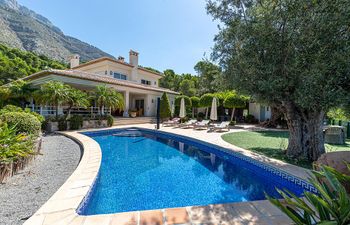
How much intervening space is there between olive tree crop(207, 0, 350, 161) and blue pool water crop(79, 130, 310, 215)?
8.93ft

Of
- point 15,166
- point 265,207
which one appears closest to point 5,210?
point 15,166

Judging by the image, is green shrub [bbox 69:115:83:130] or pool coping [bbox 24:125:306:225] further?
green shrub [bbox 69:115:83:130]

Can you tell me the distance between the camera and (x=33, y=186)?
4.90m

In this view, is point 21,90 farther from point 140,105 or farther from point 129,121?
point 140,105

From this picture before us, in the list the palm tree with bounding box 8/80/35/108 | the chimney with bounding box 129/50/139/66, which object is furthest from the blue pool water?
the chimney with bounding box 129/50/139/66

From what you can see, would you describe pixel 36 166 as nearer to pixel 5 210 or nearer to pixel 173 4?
pixel 5 210

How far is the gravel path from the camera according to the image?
3.69m

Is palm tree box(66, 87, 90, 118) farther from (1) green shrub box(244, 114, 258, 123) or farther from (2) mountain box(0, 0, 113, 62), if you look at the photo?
(2) mountain box(0, 0, 113, 62)

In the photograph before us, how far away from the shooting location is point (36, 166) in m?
6.45

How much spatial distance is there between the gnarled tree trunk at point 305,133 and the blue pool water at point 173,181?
2.11 m

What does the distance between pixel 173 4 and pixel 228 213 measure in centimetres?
1648

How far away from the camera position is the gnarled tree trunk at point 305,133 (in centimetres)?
762

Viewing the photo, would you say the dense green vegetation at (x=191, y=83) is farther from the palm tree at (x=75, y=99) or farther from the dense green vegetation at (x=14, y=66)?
the dense green vegetation at (x=14, y=66)

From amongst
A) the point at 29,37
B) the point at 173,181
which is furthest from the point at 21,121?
the point at 29,37
